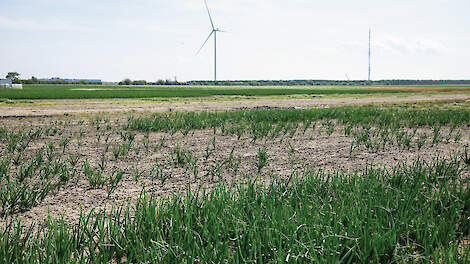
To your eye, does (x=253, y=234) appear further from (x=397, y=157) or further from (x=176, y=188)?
(x=397, y=157)

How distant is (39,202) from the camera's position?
4.38 meters

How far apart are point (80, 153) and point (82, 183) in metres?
2.08

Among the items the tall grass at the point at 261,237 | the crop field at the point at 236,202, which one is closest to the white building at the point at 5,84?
the crop field at the point at 236,202

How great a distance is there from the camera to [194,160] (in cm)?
657

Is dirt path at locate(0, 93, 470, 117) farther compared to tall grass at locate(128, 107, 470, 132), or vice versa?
dirt path at locate(0, 93, 470, 117)

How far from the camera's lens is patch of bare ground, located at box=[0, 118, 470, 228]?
4.56m

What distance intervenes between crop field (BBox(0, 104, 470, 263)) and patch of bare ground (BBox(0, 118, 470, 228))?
2 cm

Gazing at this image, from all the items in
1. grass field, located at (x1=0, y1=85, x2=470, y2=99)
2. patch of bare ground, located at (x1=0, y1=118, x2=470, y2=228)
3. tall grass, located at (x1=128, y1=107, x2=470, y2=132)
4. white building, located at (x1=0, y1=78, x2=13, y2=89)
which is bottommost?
patch of bare ground, located at (x1=0, y1=118, x2=470, y2=228)

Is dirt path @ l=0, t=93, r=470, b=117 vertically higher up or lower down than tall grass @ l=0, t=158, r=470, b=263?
higher up

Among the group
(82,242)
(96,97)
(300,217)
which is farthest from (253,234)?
(96,97)

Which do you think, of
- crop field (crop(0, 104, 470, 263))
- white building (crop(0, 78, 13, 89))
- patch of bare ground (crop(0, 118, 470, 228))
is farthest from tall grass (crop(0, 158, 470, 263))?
white building (crop(0, 78, 13, 89))

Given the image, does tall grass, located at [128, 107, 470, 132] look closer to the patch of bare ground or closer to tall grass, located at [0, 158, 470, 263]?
the patch of bare ground

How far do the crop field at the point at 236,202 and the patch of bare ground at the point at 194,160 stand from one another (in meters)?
0.02

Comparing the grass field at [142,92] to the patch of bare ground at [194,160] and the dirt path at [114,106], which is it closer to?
the dirt path at [114,106]
